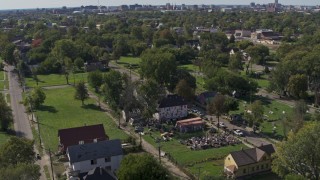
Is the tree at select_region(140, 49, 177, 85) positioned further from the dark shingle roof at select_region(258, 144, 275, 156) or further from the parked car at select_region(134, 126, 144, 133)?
the dark shingle roof at select_region(258, 144, 275, 156)

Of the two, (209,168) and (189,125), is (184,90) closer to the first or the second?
(189,125)

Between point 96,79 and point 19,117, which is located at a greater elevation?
point 96,79

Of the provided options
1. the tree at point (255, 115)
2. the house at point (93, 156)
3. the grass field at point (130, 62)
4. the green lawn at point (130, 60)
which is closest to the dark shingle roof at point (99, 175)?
the house at point (93, 156)

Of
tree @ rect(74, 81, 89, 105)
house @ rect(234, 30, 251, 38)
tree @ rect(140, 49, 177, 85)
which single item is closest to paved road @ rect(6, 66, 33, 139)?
tree @ rect(74, 81, 89, 105)

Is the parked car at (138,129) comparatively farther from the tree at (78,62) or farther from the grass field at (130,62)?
the tree at (78,62)

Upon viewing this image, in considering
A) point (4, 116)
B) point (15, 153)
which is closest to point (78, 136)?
point (15, 153)
